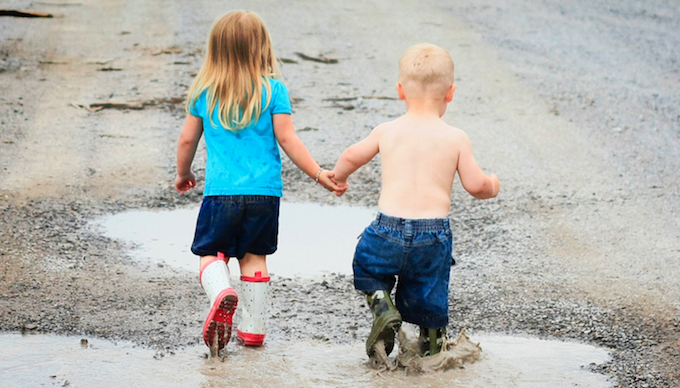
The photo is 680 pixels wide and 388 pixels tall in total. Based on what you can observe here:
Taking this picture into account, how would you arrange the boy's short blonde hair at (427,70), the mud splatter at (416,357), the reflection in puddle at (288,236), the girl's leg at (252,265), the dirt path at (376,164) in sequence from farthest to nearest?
the reflection in puddle at (288,236), the dirt path at (376,164), the girl's leg at (252,265), the mud splatter at (416,357), the boy's short blonde hair at (427,70)

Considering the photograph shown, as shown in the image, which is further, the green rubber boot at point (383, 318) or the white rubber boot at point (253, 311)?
the white rubber boot at point (253, 311)

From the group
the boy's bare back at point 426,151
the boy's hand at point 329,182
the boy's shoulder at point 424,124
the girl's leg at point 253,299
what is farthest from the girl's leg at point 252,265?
the boy's shoulder at point 424,124

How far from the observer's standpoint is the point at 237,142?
11.2ft

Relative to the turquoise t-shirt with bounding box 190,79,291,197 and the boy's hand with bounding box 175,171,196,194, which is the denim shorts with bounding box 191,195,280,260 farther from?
the boy's hand with bounding box 175,171,196,194

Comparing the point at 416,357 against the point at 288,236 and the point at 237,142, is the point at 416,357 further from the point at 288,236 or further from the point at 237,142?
the point at 288,236

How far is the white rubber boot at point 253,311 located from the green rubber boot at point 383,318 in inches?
20.0

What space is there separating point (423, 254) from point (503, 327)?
843 millimetres

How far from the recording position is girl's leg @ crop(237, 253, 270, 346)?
350 centimetres

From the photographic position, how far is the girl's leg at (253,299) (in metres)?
3.50

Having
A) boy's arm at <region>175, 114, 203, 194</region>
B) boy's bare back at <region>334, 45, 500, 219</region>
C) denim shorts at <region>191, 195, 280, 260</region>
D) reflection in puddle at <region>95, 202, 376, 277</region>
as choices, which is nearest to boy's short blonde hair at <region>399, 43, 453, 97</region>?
boy's bare back at <region>334, 45, 500, 219</region>

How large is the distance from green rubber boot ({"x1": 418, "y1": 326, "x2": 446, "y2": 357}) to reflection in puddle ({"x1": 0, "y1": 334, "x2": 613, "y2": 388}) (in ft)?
0.35

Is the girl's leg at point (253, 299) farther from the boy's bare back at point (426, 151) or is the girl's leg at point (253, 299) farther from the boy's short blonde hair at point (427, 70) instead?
the boy's short blonde hair at point (427, 70)

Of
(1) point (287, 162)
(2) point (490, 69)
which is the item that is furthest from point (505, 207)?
(2) point (490, 69)

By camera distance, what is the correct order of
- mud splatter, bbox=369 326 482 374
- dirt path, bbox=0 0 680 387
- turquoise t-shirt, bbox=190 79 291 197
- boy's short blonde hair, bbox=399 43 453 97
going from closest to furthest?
boy's short blonde hair, bbox=399 43 453 97
mud splatter, bbox=369 326 482 374
turquoise t-shirt, bbox=190 79 291 197
dirt path, bbox=0 0 680 387
